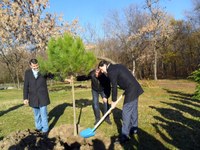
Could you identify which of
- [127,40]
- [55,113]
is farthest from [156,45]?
[55,113]

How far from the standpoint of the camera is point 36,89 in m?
7.59

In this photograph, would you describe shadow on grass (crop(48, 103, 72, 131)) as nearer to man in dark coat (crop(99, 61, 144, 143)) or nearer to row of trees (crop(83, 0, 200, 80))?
man in dark coat (crop(99, 61, 144, 143))

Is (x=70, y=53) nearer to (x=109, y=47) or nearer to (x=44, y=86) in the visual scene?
(x=44, y=86)

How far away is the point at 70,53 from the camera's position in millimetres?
7109

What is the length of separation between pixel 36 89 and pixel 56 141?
1.73m

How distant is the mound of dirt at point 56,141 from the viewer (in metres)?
5.79

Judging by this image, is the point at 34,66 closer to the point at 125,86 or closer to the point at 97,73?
the point at 97,73

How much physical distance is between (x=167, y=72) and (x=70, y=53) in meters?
51.2

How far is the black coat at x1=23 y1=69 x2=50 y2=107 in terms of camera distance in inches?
296

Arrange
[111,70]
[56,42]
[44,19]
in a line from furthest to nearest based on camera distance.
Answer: [44,19]
[56,42]
[111,70]

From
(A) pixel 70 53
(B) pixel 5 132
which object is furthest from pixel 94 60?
(B) pixel 5 132

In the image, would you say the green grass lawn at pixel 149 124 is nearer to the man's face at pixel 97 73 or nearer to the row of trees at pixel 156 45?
the man's face at pixel 97 73

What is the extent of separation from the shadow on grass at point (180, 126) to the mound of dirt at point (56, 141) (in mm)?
1446

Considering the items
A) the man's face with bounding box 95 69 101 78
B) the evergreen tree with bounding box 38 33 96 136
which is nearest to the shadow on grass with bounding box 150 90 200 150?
the man's face with bounding box 95 69 101 78
